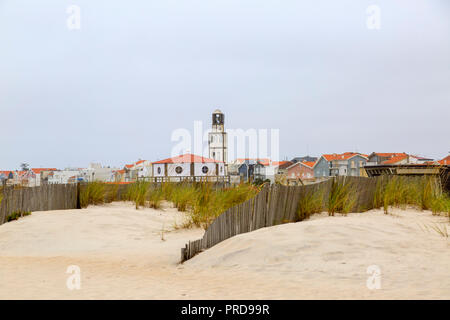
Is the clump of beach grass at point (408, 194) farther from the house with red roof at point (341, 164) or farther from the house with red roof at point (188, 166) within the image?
the house with red roof at point (341, 164)

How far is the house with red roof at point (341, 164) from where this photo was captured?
6725 centimetres

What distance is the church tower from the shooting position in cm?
7551

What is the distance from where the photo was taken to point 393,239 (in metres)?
6.36

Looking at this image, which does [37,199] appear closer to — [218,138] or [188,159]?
[188,159]

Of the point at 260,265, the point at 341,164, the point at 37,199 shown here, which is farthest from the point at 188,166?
the point at 260,265

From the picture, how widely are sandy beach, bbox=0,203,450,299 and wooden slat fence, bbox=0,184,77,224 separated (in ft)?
6.74

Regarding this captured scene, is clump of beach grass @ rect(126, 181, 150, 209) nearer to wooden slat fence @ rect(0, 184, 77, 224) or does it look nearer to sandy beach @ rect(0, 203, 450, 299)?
wooden slat fence @ rect(0, 184, 77, 224)

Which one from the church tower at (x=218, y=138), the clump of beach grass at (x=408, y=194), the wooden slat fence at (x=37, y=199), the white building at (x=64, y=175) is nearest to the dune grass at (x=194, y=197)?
the wooden slat fence at (x=37, y=199)

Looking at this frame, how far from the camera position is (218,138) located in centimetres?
7562

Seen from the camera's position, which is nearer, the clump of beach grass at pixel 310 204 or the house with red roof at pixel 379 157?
the clump of beach grass at pixel 310 204

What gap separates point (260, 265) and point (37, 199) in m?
7.54

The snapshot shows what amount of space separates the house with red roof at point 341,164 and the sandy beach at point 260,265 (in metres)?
59.8

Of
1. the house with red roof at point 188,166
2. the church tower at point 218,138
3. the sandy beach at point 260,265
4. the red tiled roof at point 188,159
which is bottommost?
the sandy beach at point 260,265
